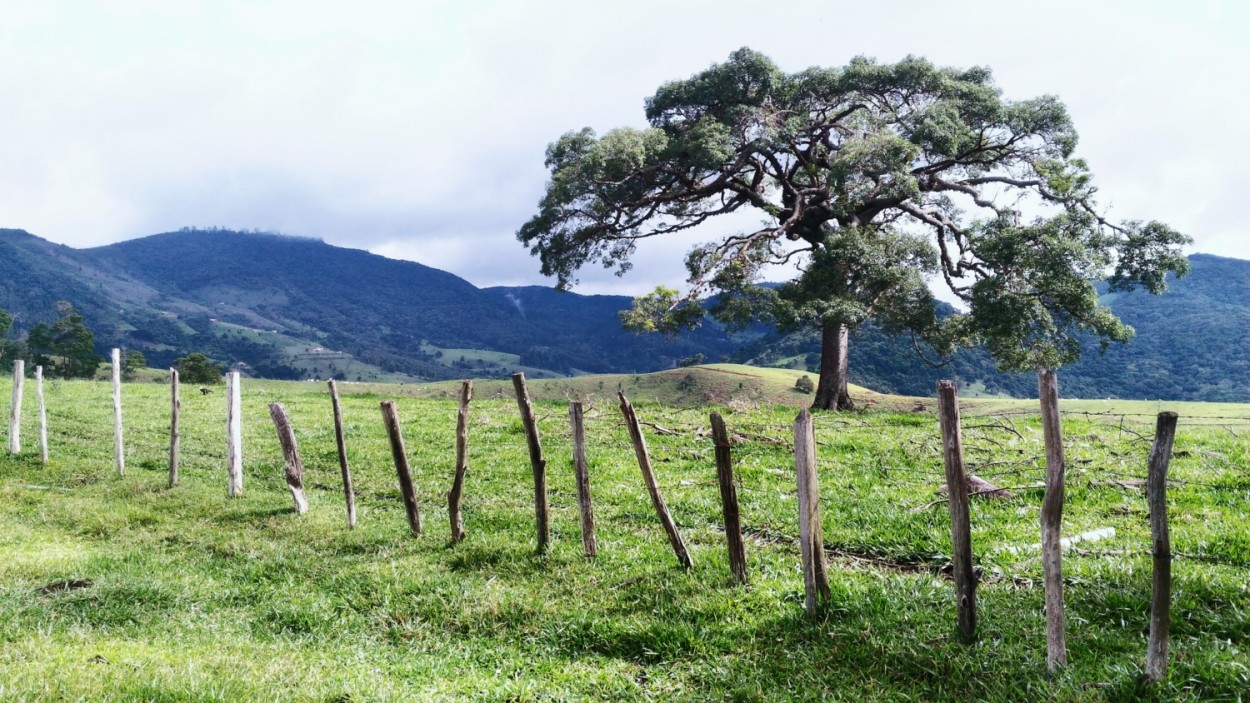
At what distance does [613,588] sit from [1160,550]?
5251 millimetres

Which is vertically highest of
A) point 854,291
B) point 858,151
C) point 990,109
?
point 990,109

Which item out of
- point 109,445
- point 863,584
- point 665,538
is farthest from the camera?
point 109,445

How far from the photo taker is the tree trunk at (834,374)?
94.1 feet

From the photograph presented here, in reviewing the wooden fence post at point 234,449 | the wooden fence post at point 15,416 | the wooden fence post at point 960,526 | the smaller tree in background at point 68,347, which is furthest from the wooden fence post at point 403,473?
the smaller tree in background at point 68,347

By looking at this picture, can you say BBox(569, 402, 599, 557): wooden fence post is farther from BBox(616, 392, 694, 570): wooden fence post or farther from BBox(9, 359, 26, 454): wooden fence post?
BBox(9, 359, 26, 454): wooden fence post

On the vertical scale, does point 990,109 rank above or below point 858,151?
above

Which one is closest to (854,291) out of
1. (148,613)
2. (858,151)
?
(858,151)

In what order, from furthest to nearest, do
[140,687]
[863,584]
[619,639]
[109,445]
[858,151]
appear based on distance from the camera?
[858,151] < [109,445] < [863,584] < [619,639] < [140,687]

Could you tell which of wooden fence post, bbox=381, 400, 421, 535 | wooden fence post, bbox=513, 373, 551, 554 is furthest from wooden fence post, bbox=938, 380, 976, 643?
wooden fence post, bbox=381, 400, 421, 535

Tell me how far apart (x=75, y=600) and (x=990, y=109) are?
108ft

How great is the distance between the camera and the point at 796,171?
32.0 meters

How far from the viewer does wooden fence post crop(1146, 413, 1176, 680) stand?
4953 millimetres

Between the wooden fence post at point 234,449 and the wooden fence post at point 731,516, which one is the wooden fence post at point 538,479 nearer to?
the wooden fence post at point 731,516

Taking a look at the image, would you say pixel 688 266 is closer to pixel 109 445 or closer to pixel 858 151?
pixel 858 151
